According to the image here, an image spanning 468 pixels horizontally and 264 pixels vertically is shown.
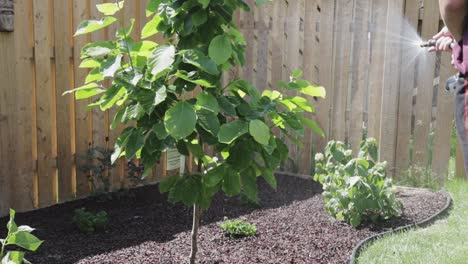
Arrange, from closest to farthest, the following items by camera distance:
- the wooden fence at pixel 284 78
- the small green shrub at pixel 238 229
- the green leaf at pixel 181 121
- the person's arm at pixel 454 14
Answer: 1. the person's arm at pixel 454 14
2. the green leaf at pixel 181 121
3. the small green shrub at pixel 238 229
4. the wooden fence at pixel 284 78

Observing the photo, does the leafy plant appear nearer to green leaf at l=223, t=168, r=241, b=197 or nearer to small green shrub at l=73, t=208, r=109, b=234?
green leaf at l=223, t=168, r=241, b=197

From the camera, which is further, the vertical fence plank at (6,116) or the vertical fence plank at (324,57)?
the vertical fence plank at (324,57)

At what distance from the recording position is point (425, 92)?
16.0ft

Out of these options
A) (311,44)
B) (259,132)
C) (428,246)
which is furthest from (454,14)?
(311,44)

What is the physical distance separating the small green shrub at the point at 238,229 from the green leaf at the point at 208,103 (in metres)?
1.78

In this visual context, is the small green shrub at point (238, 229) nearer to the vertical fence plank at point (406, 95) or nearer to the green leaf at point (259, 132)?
the green leaf at point (259, 132)

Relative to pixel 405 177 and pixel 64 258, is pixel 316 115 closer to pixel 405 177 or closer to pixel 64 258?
pixel 405 177

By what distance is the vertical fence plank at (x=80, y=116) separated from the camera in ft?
14.2

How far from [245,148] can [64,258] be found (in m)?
1.68

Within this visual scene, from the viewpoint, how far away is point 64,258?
3111mm

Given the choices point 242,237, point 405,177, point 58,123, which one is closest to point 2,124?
point 58,123

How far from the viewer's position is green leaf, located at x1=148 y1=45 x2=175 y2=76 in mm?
1797

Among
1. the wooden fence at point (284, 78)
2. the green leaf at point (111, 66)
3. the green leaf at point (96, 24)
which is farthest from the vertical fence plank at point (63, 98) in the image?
the green leaf at point (111, 66)

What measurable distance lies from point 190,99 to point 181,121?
0.72 feet
